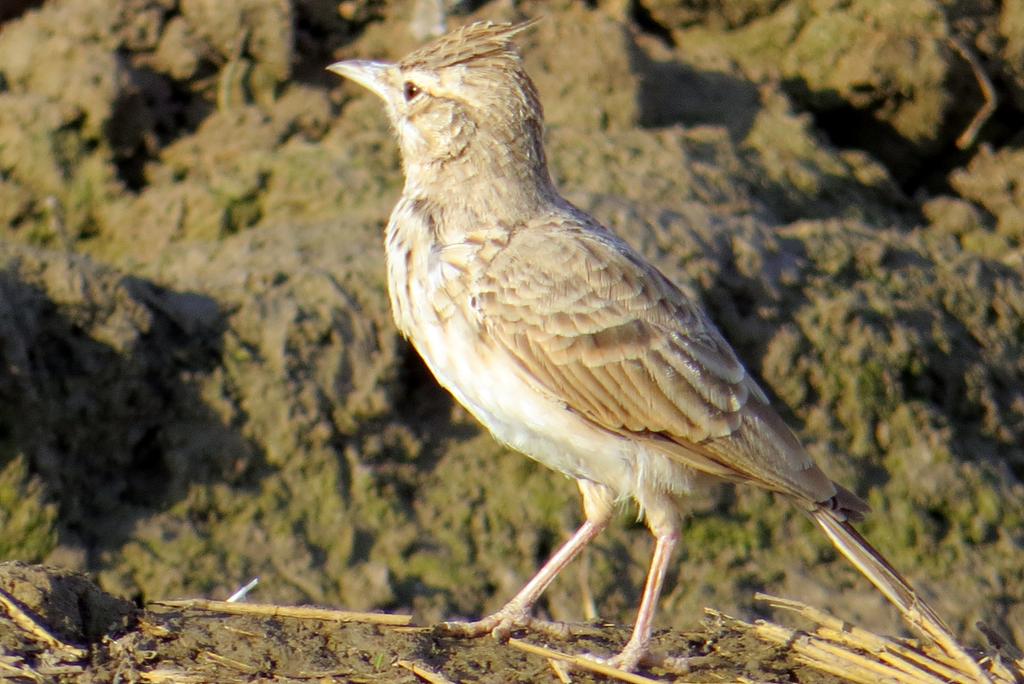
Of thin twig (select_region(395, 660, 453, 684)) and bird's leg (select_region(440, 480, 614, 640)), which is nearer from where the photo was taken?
thin twig (select_region(395, 660, 453, 684))

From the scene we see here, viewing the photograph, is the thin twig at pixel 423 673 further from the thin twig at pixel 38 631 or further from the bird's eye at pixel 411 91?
the bird's eye at pixel 411 91

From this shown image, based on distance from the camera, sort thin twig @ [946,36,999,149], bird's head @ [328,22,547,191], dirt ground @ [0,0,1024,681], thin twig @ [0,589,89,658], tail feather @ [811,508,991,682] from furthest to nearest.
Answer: thin twig @ [946,36,999,149] → dirt ground @ [0,0,1024,681] → bird's head @ [328,22,547,191] → tail feather @ [811,508,991,682] → thin twig @ [0,589,89,658]

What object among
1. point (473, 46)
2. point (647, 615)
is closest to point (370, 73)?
point (473, 46)

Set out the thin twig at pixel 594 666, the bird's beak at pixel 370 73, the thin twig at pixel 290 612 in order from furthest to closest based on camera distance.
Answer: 1. the bird's beak at pixel 370 73
2. the thin twig at pixel 290 612
3. the thin twig at pixel 594 666

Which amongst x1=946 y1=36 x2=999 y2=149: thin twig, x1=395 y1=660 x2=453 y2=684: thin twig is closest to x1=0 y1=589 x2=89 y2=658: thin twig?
x1=395 y1=660 x2=453 y2=684: thin twig

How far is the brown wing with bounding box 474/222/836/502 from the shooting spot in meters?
5.95

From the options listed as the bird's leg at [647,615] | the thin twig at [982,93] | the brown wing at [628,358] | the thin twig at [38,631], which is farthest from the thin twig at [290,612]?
the thin twig at [982,93]

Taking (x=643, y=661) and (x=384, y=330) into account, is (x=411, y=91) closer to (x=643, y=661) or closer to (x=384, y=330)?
(x=384, y=330)

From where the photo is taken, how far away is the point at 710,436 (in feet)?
19.6

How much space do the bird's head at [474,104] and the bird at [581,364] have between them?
0.01 meters

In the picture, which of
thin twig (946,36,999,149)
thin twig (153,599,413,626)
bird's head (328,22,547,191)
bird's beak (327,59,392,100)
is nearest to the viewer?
thin twig (153,599,413,626)

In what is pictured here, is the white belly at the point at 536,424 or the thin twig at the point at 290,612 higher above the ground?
the white belly at the point at 536,424

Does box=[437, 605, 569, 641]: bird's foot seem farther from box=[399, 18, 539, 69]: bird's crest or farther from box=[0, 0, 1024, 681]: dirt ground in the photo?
box=[399, 18, 539, 69]: bird's crest

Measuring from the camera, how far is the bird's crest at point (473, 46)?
6457 millimetres
